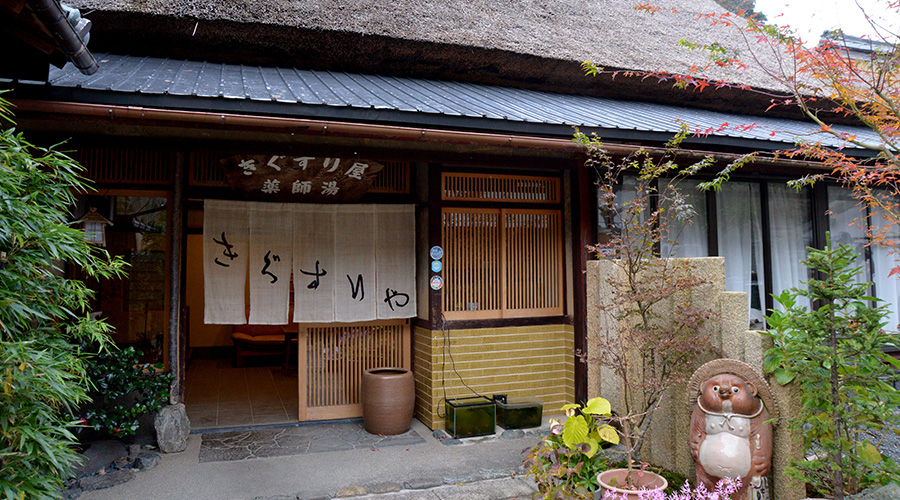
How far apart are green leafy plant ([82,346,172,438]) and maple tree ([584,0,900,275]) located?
207 inches

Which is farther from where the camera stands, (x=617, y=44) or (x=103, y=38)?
(x=617, y=44)

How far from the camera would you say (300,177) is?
19.7 ft

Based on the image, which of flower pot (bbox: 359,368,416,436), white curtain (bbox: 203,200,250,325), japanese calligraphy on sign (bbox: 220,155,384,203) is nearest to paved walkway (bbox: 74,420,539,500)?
flower pot (bbox: 359,368,416,436)

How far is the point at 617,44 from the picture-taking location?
798cm

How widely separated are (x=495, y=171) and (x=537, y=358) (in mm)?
2376

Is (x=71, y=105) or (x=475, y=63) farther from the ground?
(x=475, y=63)

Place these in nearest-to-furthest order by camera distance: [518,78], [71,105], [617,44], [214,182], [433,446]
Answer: [71,105]
[433,446]
[214,182]
[518,78]
[617,44]

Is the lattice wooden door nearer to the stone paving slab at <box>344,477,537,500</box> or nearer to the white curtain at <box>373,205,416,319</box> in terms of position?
the white curtain at <box>373,205,416,319</box>

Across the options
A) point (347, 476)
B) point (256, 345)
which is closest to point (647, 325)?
point (347, 476)

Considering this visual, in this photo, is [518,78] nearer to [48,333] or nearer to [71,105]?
[71,105]

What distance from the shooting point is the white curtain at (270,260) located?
20.2 ft

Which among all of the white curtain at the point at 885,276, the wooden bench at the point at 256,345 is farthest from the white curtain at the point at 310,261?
the white curtain at the point at 885,276

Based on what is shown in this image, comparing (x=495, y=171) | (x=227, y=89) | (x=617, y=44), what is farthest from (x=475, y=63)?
(x=227, y=89)

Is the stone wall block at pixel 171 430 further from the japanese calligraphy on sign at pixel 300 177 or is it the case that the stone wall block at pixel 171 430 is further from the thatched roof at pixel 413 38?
the thatched roof at pixel 413 38
